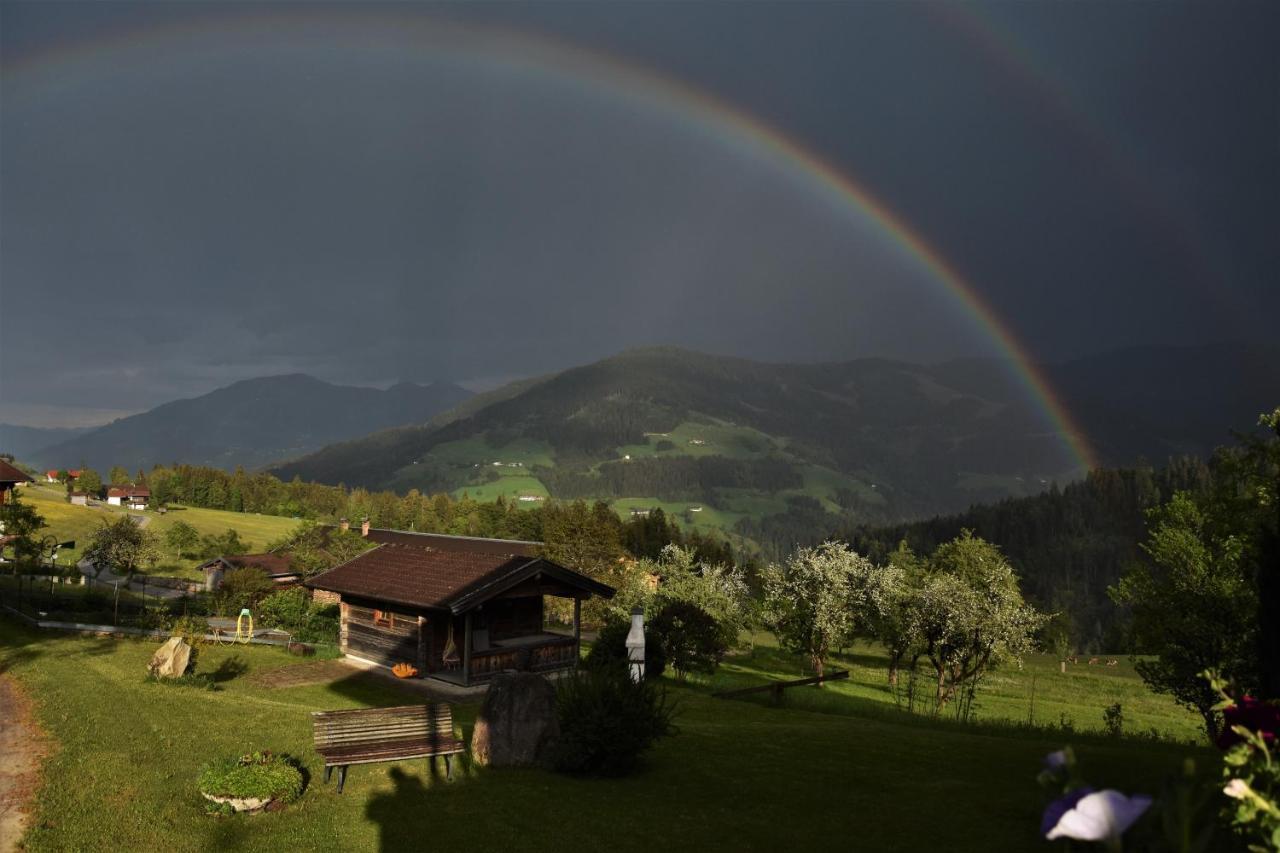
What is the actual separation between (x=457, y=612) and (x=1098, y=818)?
83.4ft

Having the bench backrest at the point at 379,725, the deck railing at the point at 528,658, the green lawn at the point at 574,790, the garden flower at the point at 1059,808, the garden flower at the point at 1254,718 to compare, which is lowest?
the deck railing at the point at 528,658

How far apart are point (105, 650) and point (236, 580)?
637 inches

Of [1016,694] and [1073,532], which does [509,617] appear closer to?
[1016,694]

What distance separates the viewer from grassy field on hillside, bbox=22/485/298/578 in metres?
75.8

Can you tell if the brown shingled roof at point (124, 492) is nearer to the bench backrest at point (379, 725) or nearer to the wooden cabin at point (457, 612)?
the wooden cabin at point (457, 612)

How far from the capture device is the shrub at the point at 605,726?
1348 centimetres

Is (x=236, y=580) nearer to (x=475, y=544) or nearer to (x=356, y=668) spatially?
(x=356, y=668)

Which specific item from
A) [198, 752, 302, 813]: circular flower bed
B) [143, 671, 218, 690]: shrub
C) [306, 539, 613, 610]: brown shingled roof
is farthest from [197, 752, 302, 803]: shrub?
[306, 539, 613, 610]: brown shingled roof

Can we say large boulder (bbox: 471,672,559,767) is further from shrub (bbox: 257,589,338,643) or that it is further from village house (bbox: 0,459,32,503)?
village house (bbox: 0,459,32,503)

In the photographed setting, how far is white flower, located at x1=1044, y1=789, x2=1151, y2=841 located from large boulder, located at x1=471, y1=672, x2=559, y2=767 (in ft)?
41.7

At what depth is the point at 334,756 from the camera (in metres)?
12.5

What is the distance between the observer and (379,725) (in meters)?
13.4

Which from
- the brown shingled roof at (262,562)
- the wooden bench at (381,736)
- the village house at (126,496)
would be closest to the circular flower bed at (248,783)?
the wooden bench at (381,736)

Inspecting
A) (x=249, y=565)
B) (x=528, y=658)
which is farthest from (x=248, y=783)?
(x=249, y=565)
